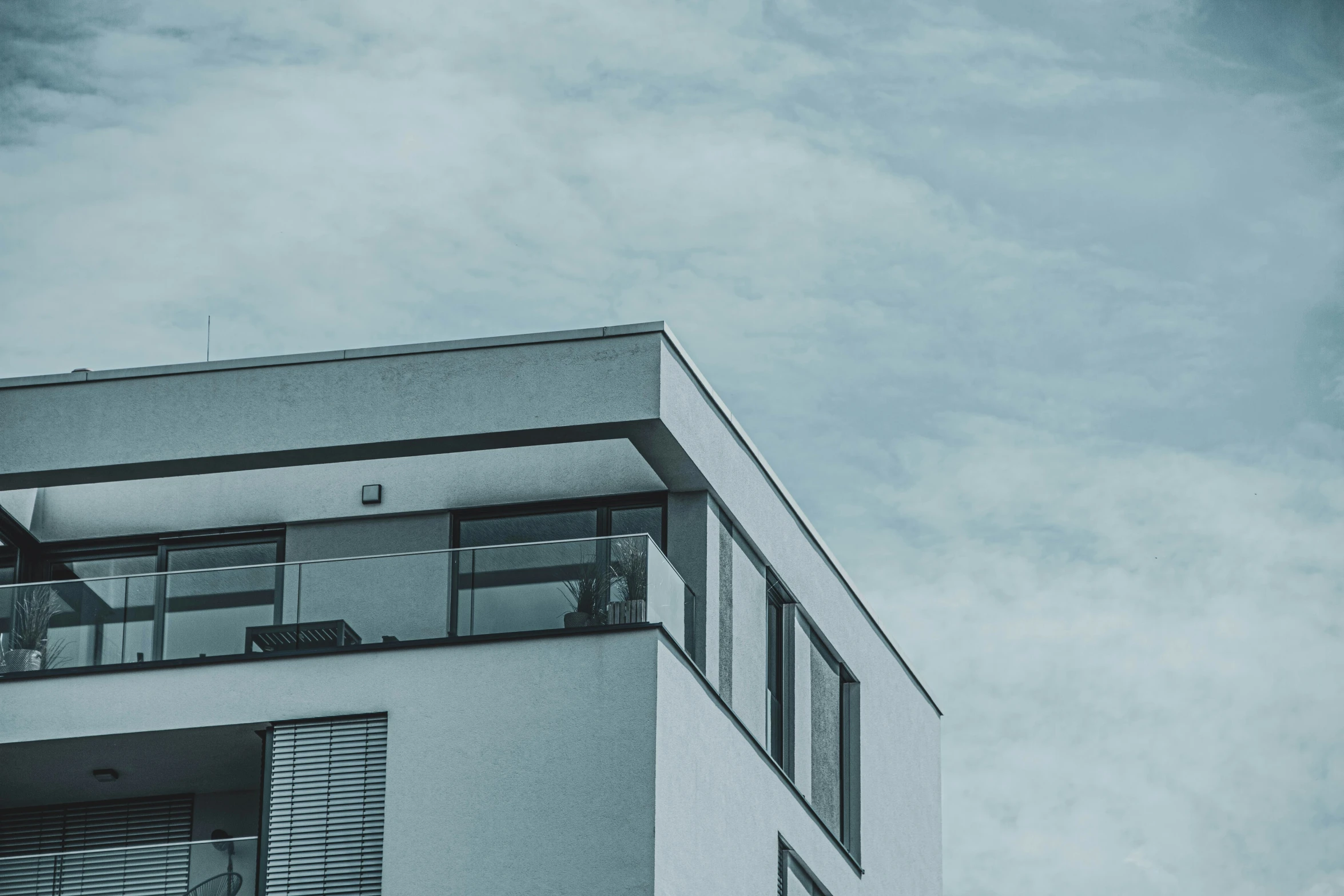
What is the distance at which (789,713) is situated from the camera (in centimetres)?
2238

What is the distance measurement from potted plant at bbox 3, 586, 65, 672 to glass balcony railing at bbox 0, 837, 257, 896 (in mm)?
1819

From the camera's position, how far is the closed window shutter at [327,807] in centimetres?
1792

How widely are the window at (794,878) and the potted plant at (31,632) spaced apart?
23.2 feet

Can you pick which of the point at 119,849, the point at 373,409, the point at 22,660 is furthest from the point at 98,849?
the point at 373,409

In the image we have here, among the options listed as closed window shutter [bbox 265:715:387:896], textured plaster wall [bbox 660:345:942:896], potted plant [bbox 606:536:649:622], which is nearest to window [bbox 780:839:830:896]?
textured plaster wall [bbox 660:345:942:896]

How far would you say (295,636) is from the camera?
19000 mm

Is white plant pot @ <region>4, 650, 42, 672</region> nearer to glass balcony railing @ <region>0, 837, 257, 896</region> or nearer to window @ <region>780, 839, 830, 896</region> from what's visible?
glass balcony railing @ <region>0, 837, 257, 896</region>

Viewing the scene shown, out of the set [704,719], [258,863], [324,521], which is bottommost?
Answer: [258,863]

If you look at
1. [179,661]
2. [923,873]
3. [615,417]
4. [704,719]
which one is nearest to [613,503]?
[615,417]

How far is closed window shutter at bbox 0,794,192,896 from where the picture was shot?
715 inches

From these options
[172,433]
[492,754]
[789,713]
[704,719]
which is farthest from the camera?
[789,713]

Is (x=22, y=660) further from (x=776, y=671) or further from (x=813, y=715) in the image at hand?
(x=813, y=715)

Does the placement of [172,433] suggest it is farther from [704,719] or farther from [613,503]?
[704,719]

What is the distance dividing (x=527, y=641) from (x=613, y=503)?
3354mm
